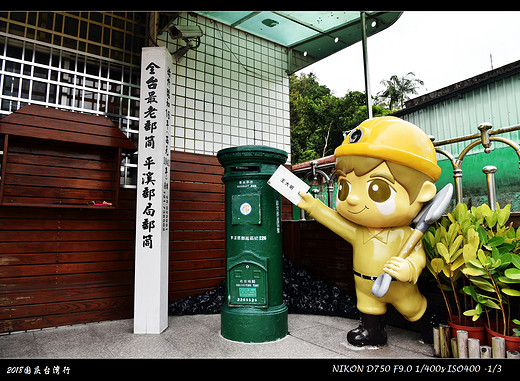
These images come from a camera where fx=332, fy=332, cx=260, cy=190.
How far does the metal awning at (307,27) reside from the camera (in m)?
5.41

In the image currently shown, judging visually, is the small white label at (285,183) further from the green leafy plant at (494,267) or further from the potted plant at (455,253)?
the green leafy plant at (494,267)

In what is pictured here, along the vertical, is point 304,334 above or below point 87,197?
→ below

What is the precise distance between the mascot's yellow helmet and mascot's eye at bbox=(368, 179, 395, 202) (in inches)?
8.7

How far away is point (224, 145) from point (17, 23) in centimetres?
324

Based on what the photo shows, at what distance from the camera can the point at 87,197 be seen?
448cm

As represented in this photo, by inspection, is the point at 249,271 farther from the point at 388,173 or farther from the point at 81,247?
the point at 81,247

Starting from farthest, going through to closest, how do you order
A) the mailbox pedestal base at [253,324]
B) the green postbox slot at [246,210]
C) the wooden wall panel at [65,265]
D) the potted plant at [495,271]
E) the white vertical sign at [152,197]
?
the wooden wall panel at [65,265] → the white vertical sign at [152,197] → the green postbox slot at [246,210] → the mailbox pedestal base at [253,324] → the potted plant at [495,271]

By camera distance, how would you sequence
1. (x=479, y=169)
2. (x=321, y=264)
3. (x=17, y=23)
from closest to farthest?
(x=479, y=169) < (x=17, y=23) < (x=321, y=264)

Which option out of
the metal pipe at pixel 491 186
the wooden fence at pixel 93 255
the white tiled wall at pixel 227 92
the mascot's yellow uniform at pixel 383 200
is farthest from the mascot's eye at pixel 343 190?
the white tiled wall at pixel 227 92

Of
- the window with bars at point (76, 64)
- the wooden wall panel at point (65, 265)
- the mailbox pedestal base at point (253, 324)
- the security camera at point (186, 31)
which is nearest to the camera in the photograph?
the mailbox pedestal base at point (253, 324)

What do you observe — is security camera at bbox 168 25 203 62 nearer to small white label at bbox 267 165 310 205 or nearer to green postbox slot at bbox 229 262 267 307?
small white label at bbox 267 165 310 205

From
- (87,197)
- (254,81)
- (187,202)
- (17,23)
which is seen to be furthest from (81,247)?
(254,81)

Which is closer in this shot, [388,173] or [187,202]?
[388,173]

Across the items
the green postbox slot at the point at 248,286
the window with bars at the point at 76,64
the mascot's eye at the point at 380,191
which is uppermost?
the window with bars at the point at 76,64
